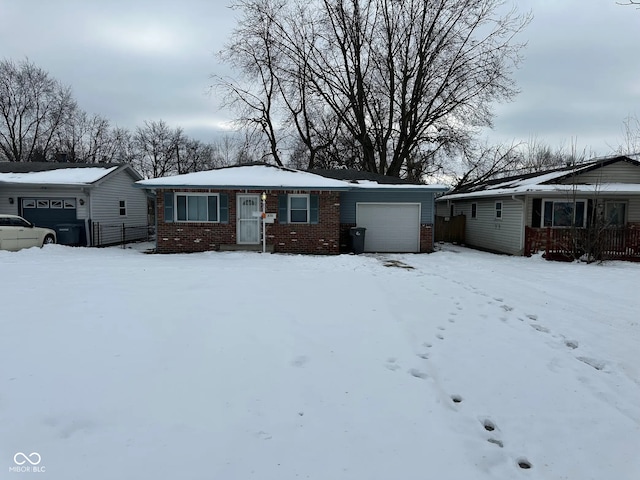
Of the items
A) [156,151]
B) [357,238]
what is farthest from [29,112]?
[357,238]

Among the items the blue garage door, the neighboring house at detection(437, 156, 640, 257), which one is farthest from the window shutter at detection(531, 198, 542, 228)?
the blue garage door

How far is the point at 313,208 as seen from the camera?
14.9m

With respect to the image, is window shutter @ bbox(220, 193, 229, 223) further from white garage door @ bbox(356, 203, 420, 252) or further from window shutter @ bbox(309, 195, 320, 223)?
white garage door @ bbox(356, 203, 420, 252)

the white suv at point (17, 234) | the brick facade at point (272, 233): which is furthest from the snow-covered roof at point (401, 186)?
the white suv at point (17, 234)

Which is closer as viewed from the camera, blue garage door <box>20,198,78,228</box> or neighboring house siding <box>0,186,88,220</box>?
neighboring house siding <box>0,186,88,220</box>

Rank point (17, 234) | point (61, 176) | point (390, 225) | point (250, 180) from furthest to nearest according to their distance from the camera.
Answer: point (61, 176), point (390, 225), point (250, 180), point (17, 234)

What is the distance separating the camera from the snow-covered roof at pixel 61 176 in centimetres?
1625

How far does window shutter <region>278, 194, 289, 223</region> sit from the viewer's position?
48.6ft

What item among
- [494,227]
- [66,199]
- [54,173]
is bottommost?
[494,227]

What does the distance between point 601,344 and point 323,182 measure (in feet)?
35.9

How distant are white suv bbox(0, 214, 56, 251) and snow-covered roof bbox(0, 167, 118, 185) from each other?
2481mm

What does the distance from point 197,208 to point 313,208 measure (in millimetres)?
4354
